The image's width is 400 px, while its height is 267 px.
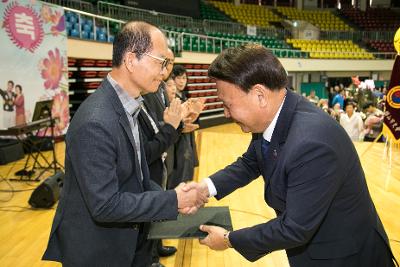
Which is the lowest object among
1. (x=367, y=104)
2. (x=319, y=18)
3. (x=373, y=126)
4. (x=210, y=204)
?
(x=210, y=204)

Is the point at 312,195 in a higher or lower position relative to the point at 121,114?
lower

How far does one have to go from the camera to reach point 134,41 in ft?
5.17

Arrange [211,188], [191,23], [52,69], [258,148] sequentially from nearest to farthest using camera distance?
[258,148], [211,188], [52,69], [191,23]

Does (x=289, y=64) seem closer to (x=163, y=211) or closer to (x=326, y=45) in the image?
(x=326, y=45)

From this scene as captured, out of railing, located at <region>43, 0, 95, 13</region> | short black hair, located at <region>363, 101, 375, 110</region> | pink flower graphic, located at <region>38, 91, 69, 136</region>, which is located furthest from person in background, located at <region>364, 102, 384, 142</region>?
railing, located at <region>43, 0, 95, 13</region>

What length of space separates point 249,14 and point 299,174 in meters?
21.5

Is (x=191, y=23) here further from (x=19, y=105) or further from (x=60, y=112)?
(x=19, y=105)

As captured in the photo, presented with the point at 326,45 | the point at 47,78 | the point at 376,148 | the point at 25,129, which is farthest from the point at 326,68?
the point at 25,129

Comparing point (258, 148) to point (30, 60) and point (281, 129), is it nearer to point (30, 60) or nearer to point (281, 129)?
point (281, 129)

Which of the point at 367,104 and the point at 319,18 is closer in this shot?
the point at 367,104

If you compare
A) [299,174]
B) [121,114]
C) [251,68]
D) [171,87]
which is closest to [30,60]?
[171,87]

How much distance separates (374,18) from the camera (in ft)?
81.6

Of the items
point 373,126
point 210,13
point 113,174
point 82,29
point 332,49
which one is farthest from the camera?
point 332,49

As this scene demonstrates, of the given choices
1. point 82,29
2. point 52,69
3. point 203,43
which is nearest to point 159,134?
point 52,69
